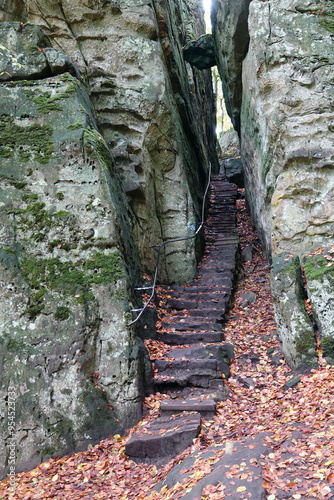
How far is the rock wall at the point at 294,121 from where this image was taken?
940 cm

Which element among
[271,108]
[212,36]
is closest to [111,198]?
[271,108]

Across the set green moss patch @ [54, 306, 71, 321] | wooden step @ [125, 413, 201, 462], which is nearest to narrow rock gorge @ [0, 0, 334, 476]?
green moss patch @ [54, 306, 71, 321]

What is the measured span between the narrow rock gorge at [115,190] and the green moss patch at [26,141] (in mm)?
30

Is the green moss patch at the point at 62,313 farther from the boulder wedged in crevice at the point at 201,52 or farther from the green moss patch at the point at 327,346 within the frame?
the boulder wedged in crevice at the point at 201,52

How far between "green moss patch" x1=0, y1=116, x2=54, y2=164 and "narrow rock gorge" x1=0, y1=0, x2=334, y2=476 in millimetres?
30

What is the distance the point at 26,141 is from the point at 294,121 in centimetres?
630

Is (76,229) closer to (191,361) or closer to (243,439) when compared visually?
(191,361)

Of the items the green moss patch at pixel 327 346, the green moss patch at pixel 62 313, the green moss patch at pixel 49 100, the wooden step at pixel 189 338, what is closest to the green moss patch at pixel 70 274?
the green moss patch at pixel 62 313

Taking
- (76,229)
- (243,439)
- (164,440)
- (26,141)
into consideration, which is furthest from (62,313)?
(26,141)

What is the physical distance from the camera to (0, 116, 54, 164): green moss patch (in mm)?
8250

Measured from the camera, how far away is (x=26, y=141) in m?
8.36

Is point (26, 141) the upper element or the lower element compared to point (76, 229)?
upper

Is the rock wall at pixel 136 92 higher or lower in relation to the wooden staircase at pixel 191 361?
higher

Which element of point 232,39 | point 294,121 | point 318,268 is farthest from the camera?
point 232,39
